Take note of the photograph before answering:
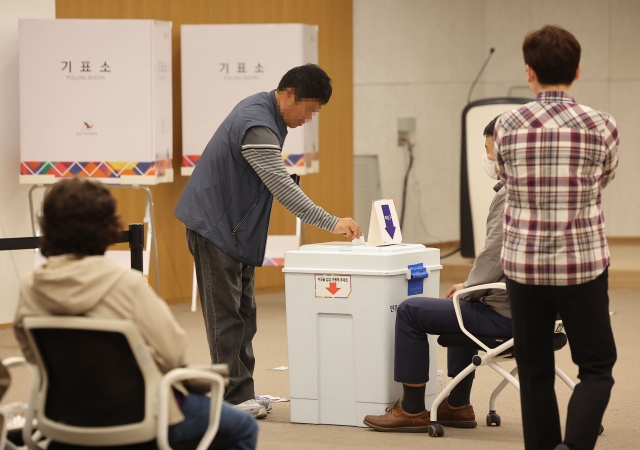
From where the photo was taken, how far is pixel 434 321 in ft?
11.0

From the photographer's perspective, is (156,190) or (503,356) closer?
(503,356)

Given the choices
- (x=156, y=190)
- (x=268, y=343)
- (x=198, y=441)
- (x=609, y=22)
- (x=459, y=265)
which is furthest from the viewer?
(x=609, y=22)

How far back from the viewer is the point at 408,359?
3365mm

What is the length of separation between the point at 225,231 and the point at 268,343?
194cm

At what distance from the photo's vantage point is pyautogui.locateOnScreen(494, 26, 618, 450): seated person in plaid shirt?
245cm

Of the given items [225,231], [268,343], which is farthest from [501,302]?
[268,343]

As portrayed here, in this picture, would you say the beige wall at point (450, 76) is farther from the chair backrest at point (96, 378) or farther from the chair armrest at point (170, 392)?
the chair backrest at point (96, 378)

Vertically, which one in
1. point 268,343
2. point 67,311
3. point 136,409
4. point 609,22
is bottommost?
point 268,343

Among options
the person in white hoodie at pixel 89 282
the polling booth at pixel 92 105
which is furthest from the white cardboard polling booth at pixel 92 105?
the person in white hoodie at pixel 89 282

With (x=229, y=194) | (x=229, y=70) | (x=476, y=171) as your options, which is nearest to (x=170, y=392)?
(x=229, y=194)

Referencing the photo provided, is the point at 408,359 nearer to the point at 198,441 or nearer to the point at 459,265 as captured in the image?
the point at 198,441

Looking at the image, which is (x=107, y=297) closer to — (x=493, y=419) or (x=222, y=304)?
(x=222, y=304)

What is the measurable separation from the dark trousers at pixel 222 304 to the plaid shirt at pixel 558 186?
136 cm

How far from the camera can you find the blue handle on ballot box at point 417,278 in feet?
11.5
